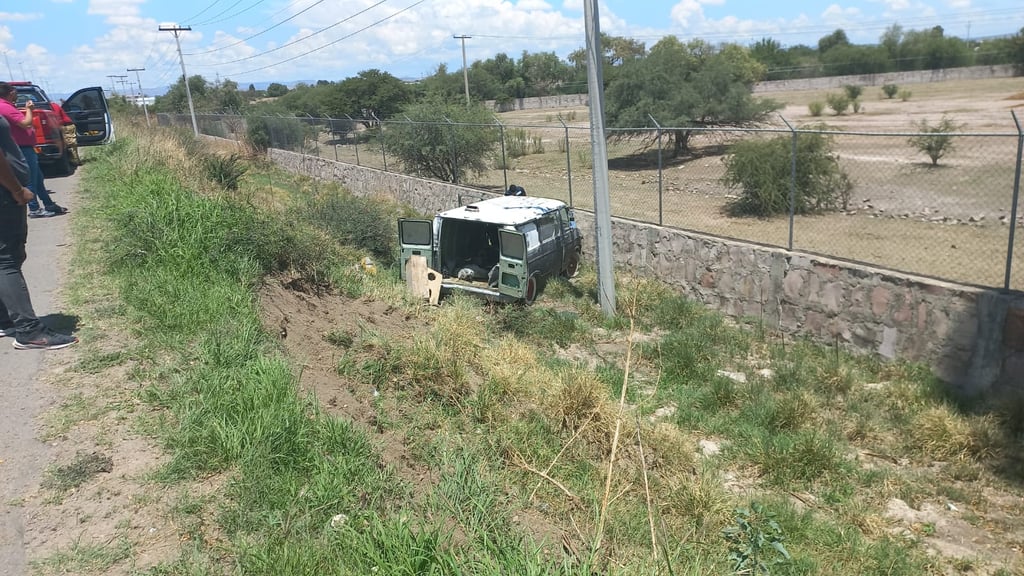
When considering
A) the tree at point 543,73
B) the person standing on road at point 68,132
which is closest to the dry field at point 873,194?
the person standing on road at point 68,132

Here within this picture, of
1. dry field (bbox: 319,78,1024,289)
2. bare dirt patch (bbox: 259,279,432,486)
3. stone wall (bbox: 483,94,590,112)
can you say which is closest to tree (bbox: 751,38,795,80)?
stone wall (bbox: 483,94,590,112)

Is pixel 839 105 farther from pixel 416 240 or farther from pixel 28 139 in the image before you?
pixel 28 139

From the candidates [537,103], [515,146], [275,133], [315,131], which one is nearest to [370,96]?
[537,103]

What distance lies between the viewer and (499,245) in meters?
10.7

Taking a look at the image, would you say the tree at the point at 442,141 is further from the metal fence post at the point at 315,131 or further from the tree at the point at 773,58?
the tree at the point at 773,58

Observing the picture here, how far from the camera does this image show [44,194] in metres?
11.4

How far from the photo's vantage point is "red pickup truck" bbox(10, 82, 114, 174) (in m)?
15.1

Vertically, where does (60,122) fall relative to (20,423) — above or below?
above

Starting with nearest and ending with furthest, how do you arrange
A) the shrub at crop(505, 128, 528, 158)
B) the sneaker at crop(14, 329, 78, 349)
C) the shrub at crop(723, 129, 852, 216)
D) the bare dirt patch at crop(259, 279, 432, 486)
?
1. the bare dirt patch at crop(259, 279, 432, 486)
2. the sneaker at crop(14, 329, 78, 349)
3. the shrub at crop(723, 129, 852, 216)
4. the shrub at crop(505, 128, 528, 158)

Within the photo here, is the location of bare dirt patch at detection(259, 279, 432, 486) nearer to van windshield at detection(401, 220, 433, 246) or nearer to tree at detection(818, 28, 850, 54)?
van windshield at detection(401, 220, 433, 246)

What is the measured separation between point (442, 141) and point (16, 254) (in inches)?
554

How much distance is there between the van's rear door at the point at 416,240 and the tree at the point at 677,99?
14.1 m

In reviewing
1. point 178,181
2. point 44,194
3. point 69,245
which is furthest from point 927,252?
point 44,194

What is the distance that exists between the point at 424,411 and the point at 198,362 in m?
1.84
